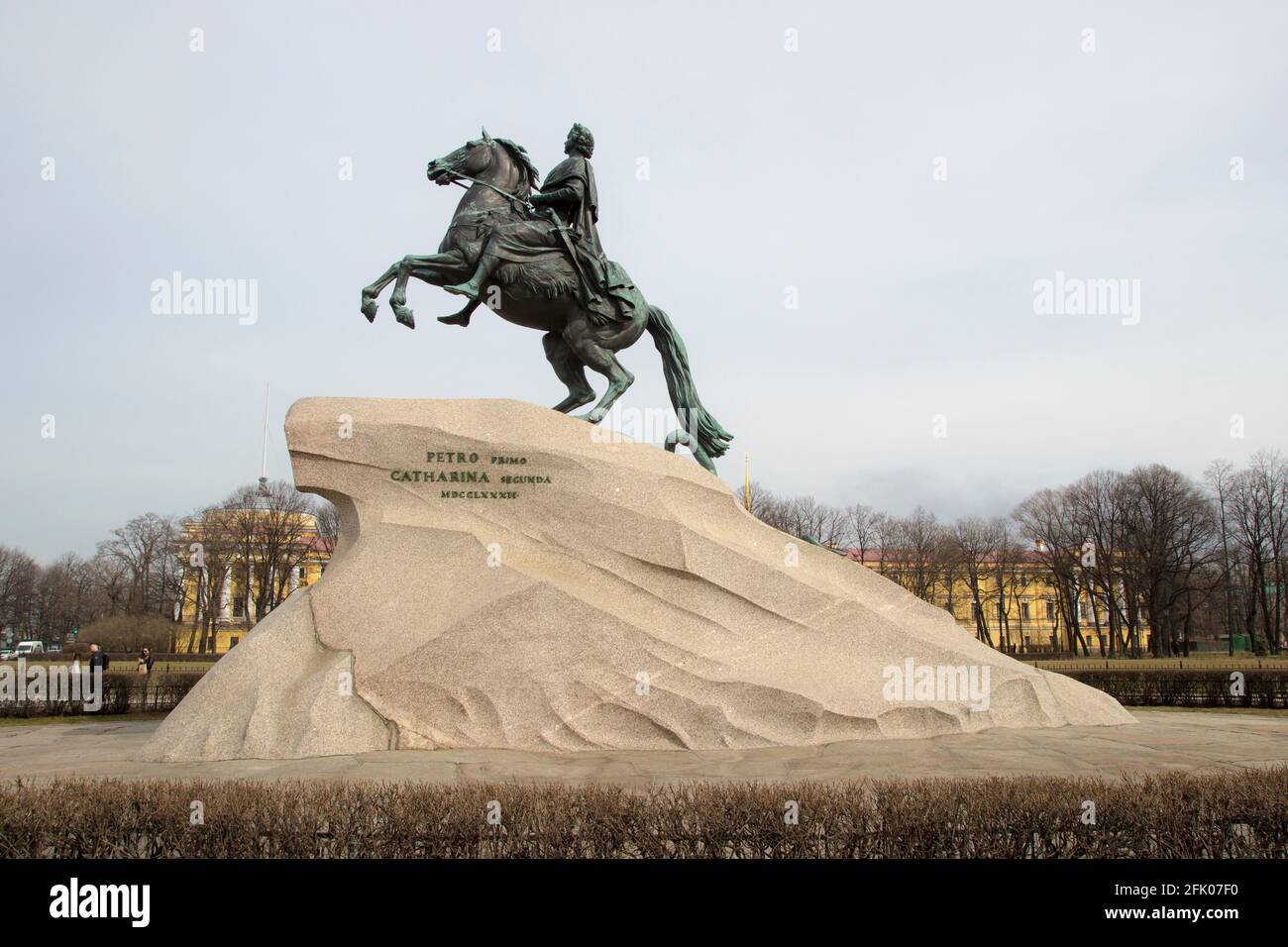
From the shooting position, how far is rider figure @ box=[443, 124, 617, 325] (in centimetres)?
1152

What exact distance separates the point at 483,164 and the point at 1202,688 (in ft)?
50.9

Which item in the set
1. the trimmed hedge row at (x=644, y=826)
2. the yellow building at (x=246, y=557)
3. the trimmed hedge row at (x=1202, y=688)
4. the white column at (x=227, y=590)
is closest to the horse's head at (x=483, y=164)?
the trimmed hedge row at (x=644, y=826)

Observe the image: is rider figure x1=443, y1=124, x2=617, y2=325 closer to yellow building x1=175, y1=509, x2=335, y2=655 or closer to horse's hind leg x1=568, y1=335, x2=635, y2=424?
horse's hind leg x1=568, y1=335, x2=635, y2=424

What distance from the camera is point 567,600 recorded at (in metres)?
9.51

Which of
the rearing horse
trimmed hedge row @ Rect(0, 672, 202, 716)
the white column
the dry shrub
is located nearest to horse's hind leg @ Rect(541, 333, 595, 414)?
the rearing horse

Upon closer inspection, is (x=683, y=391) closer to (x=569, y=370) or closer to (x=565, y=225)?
(x=569, y=370)

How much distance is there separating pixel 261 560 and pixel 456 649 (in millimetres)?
36650

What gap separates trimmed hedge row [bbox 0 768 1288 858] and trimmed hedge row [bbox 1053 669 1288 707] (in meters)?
14.0

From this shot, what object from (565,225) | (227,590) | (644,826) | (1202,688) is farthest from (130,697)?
(227,590)

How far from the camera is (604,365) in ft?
39.9

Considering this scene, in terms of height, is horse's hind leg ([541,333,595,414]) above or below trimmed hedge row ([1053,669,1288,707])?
above

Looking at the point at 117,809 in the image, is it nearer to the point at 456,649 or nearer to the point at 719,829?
the point at 719,829
